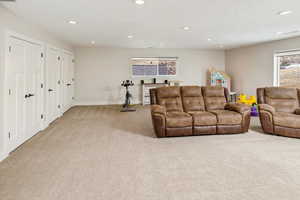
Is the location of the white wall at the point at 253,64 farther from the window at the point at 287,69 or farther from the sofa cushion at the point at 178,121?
the sofa cushion at the point at 178,121

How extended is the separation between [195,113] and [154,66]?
5.46 metres

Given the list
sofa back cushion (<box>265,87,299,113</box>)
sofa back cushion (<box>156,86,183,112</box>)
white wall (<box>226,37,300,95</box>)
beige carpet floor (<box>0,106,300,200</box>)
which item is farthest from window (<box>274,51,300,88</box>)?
sofa back cushion (<box>156,86,183,112</box>)

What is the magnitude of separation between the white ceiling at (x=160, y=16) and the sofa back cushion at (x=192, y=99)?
61.6 inches

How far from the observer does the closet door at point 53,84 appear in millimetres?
5426

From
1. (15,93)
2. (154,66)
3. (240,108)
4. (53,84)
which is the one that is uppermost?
(154,66)

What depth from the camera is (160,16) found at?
4.20 m

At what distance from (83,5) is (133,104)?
20.2 feet

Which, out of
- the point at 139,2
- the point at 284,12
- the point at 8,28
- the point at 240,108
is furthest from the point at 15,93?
the point at 284,12

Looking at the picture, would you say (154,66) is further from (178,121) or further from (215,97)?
(178,121)

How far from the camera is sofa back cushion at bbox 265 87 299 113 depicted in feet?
15.6

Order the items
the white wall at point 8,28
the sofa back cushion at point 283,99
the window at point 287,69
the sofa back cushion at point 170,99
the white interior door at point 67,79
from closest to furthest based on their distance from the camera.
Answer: the white wall at point 8,28, the sofa back cushion at point 283,99, the sofa back cushion at point 170,99, the window at point 287,69, the white interior door at point 67,79

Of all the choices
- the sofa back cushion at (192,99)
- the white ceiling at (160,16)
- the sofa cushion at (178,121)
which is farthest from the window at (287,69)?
the sofa cushion at (178,121)

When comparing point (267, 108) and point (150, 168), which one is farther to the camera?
point (267, 108)

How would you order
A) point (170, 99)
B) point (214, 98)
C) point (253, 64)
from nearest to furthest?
point (170, 99) < point (214, 98) < point (253, 64)
